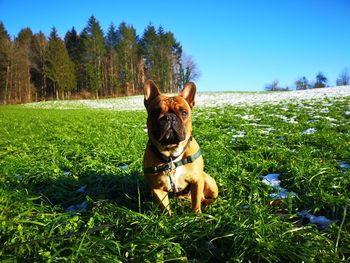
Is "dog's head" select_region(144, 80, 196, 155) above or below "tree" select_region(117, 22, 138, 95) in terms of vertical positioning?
below

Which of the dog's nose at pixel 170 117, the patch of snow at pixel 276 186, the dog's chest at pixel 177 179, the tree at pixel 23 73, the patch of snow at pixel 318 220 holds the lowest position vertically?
the patch of snow at pixel 318 220

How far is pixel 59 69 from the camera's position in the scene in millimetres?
50125

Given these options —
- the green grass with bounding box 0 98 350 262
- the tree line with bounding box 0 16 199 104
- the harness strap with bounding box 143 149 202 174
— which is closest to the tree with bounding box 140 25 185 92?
the tree line with bounding box 0 16 199 104

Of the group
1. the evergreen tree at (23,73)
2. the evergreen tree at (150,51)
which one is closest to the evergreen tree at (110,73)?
the evergreen tree at (150,51)

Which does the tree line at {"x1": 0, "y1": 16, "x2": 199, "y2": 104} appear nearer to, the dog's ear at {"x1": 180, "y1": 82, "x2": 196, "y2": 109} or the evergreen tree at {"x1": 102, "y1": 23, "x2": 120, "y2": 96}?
the evergreen tree at {"x1": 102, "y1": 23, "x2": 120, "y2": 96}

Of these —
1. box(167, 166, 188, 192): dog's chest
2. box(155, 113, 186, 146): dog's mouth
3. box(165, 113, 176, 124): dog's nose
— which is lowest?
box(167, 166, 188, 192): dog's chest

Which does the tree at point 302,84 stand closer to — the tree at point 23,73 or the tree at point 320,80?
the tree at point 320,80

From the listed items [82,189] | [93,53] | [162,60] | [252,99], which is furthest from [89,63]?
[82,189]

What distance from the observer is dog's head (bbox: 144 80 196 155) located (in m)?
2.99

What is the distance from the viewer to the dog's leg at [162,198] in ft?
9.74

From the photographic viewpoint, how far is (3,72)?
47312 millimetres

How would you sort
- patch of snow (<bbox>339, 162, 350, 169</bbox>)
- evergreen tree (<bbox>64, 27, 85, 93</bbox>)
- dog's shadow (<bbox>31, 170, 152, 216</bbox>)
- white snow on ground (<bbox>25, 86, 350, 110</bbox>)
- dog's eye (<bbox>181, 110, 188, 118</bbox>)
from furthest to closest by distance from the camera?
evergreen tree (<bbox>64, 27, 85, 93</bbox>) → white snow on ground (<bbox>25, 86, 350, 110</bbox>) → patch of snow (<bbox>339, 162, 350, 169</bbox>) → dog's shadow (<bbox>31, 170, 152, 216</bbox>) → dog's eye (<bbox>181, 110, 188, 118</bbox>)

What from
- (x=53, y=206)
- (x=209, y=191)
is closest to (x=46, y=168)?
(x=53, y=206)

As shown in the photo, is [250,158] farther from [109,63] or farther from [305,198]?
[109,63]
